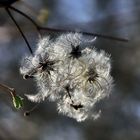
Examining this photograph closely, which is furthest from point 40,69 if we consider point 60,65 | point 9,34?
point 9,34

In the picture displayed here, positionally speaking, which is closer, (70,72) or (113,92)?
(70,72)

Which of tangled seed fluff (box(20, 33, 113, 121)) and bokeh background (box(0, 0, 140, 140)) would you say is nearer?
tangled seed fluff (box(20, 33, 113, 121))

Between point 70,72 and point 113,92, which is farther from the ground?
point 113,92

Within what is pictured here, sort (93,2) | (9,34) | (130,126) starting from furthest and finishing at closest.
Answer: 1. (93,2)
2. (130,126)
3. (9,34)

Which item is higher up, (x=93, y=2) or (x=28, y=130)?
(x=93, y=2)

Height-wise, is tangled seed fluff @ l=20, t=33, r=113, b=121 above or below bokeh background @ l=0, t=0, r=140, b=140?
below

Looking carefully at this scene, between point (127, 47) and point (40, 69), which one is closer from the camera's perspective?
point (40, 69)

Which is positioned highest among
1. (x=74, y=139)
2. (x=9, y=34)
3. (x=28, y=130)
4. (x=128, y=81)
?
(x=128, y=81)

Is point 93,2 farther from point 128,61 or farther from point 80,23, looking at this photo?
point 80,23
